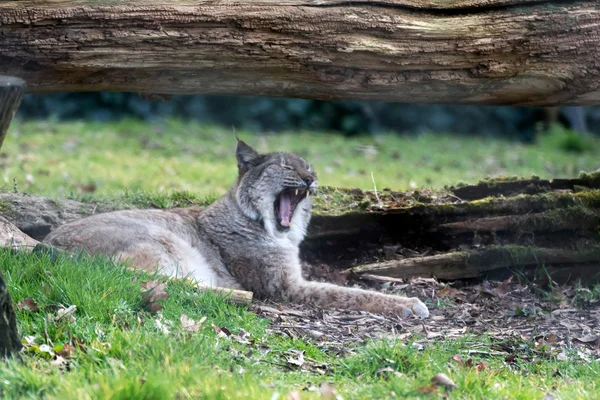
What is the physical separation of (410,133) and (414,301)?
11124mm

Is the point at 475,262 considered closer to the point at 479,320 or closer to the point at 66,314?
the point at 479,320

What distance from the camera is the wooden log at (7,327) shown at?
3758 mm

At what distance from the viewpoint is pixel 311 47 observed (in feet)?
17.8

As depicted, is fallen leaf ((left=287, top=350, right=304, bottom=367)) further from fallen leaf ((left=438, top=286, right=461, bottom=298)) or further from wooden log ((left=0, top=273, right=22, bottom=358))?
fallen leaf ((left=438, top=286, right=461, bottom=298))

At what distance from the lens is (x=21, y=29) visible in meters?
5.04

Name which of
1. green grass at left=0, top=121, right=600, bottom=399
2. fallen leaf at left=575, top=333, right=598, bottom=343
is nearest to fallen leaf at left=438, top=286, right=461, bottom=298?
green grass at left=0, top=121, right=600, bottom=399

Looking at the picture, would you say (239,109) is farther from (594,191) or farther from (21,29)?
(21,29)

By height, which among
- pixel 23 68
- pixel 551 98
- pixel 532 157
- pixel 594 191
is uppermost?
pixel 23 68

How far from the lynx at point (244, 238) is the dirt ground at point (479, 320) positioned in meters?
0.26

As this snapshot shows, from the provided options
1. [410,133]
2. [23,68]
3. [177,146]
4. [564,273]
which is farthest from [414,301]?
[410,133]

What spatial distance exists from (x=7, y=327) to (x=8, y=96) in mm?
1882

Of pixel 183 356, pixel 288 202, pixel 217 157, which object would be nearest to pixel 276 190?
pixel 288 202

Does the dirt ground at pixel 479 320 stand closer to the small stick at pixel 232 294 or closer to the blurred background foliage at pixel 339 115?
the small stick at pixel 232 294

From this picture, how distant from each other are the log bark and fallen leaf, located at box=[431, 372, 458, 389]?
2361 mm
